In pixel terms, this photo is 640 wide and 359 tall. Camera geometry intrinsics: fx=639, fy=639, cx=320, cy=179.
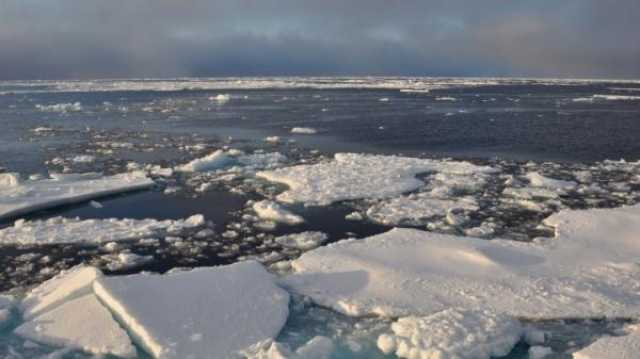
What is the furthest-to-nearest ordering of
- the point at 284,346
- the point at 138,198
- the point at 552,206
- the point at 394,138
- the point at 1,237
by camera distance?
1. the point at 394,138
2. the point at 138,198
3. the point at 552,206
4. the point at 1,237
5. the point at 284,346

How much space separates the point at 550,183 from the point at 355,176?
4029 mm

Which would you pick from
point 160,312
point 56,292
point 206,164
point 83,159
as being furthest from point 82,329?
point 83,159

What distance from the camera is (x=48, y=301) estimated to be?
6898mm

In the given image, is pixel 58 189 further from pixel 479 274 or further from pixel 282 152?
pixel 479 274

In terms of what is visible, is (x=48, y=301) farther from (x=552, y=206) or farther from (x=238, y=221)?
(x=552, y=206)

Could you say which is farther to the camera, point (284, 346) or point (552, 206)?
point (552, 206)

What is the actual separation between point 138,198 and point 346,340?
7.49 m

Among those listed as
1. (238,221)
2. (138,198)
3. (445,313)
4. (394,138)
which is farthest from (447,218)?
(394,138)

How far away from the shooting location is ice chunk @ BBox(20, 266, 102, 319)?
22.4 ft

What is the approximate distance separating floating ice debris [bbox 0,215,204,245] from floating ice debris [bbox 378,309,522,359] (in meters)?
5.01

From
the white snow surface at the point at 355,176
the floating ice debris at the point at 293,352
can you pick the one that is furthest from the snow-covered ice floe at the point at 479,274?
the white snow surface at the point at 355,176

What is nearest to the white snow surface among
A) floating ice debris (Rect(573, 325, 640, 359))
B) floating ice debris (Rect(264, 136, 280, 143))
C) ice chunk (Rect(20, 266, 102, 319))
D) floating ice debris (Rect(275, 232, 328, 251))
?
floating ice debris (Rect(275, 232, 328, 251))

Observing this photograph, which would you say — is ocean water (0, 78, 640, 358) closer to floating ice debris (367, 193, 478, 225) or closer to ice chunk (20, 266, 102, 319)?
floating ice debris (367, 193, 478, 225)

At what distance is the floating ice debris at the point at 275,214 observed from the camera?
10.6m
